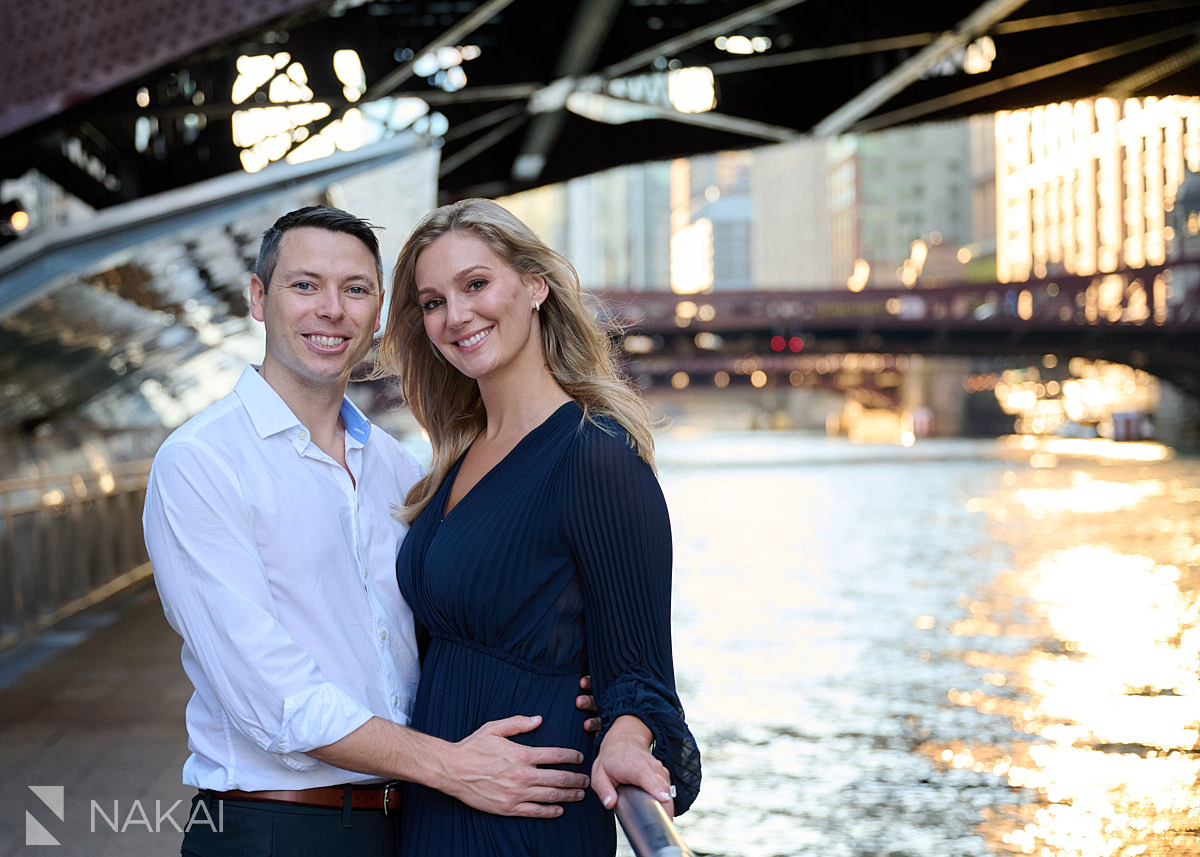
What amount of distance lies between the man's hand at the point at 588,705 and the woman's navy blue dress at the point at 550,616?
0.02 m

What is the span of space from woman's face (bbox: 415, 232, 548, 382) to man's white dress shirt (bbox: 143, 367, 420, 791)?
0.30 metres

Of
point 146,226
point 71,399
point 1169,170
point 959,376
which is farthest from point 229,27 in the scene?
point 1169,170

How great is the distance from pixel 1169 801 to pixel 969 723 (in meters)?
1.68

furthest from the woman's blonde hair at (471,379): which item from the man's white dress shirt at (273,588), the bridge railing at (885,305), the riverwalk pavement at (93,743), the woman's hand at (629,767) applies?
the bridge railing at (885,305)

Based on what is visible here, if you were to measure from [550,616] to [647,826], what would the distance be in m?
0.66

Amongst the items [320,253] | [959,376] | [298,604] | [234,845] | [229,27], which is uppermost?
[229,27]

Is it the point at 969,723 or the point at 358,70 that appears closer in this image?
the point at 969,723

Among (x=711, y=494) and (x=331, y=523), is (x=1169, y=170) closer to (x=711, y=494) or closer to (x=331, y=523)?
(x=711, y=494)

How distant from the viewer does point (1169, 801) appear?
602cm

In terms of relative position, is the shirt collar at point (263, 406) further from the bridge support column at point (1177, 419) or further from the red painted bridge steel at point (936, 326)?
the bridge support column at point (1177, 419)

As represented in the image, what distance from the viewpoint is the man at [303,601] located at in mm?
2332

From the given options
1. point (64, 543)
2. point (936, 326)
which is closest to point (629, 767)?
point (64, 543)

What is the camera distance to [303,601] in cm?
248

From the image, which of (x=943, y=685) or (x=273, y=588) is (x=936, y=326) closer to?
(x=943, y=685)
